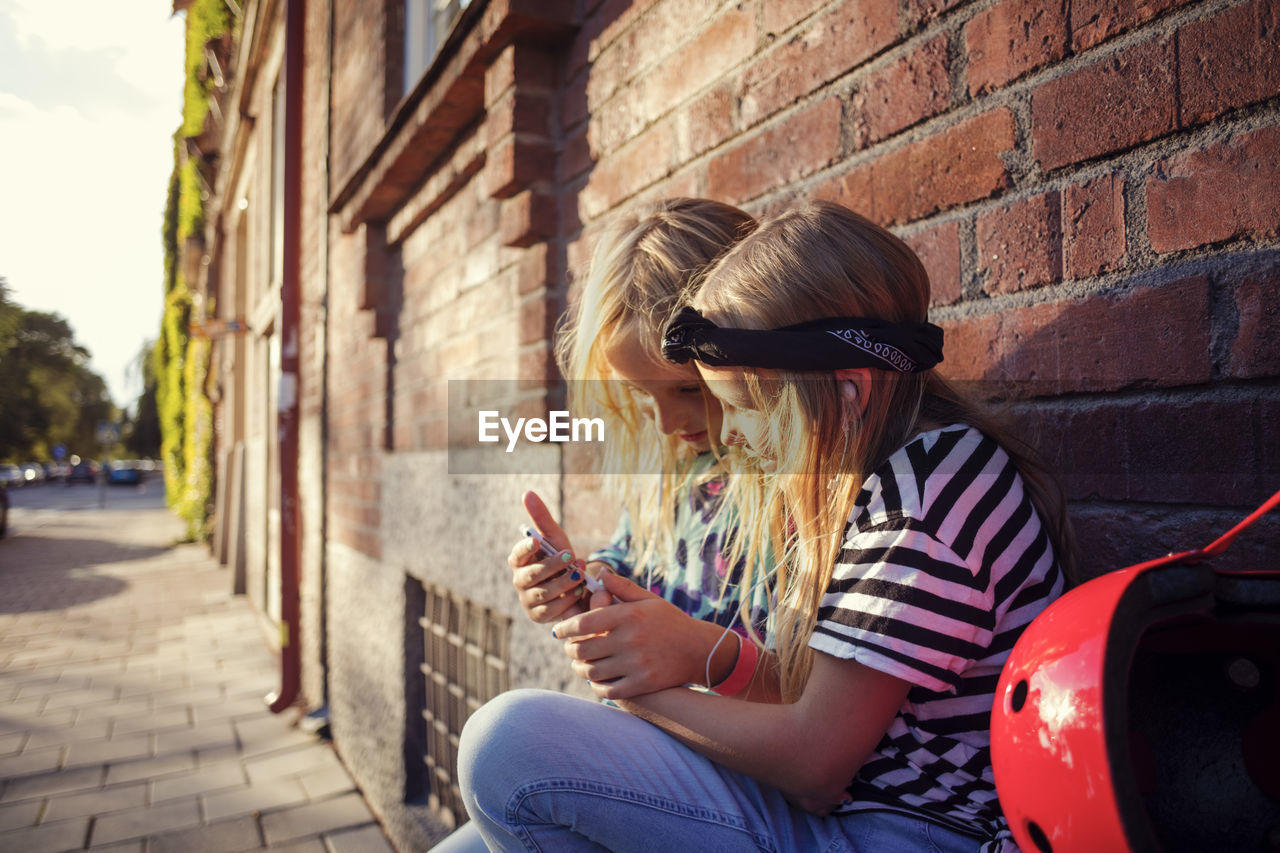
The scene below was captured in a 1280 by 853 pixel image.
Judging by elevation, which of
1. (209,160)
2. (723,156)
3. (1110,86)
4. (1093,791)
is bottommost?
(1093,791)

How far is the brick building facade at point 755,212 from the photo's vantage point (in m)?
0.86

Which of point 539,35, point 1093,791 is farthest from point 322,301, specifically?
point 1093,791

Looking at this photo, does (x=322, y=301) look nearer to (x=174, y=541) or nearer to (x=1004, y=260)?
(x=1004, y=260)

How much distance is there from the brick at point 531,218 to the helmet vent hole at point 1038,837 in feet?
5.66

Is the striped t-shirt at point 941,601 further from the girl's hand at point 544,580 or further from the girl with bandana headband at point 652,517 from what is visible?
the girl's hand at point 544,580

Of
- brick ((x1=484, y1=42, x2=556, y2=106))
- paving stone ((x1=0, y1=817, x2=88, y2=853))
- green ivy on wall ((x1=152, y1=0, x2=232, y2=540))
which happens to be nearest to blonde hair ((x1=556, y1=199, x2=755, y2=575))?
brick ((x1=484, y1=42, x2=556, y2=106))

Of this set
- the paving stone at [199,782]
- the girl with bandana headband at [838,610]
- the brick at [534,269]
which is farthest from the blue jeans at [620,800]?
the paving stone at [199,782]

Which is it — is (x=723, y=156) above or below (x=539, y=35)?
below

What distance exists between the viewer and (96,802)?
3232 mm

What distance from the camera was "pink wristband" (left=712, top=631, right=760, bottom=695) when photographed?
1.13 metres

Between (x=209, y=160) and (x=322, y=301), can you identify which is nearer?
(x=322, y=301)

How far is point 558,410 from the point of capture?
80.1 inches

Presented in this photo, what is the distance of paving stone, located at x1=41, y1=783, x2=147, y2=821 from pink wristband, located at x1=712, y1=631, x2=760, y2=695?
312cm

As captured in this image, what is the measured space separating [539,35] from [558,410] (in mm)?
922
